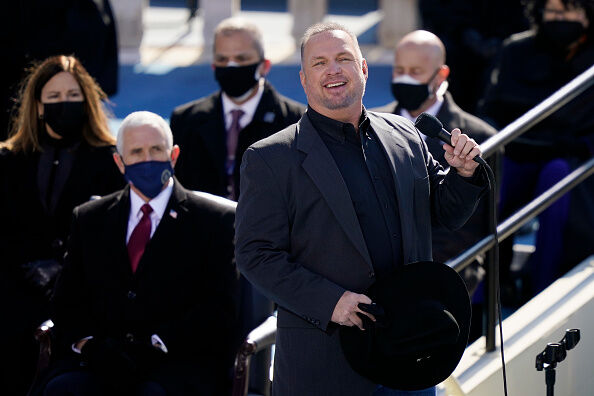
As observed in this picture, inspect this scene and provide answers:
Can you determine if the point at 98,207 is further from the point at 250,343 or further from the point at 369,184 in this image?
the point at 369,184

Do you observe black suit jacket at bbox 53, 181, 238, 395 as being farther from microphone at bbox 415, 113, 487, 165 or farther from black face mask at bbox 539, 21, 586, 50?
black face mask at bbox 539, 21, 586, 50

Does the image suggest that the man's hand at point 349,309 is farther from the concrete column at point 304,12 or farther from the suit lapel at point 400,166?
the concrete column at point 304,12

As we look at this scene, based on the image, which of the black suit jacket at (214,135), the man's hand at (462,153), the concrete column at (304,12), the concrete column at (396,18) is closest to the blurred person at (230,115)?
the black suit jacket at (214,135)

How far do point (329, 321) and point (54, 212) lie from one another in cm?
260

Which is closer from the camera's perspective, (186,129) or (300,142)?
(300,142)

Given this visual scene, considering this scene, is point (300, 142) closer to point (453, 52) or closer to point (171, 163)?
point (171, 163)

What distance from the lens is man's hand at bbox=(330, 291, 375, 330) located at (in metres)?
3.18

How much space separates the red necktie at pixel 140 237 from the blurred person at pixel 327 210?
1393mm

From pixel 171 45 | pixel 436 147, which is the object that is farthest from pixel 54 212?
pixel 171 45

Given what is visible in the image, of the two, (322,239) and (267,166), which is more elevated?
(267,166)

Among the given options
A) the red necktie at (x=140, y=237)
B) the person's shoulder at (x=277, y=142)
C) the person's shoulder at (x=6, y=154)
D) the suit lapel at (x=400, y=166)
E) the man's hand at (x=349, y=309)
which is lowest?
the red necktie at (x=140, y=237)

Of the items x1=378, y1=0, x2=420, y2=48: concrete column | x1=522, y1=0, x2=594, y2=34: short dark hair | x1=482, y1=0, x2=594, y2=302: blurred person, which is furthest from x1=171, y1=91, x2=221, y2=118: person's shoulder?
x1=378, y1=0, x2=420, y2=48: concrete column

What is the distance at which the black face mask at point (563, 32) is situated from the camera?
6348 millimetres

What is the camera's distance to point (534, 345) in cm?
459
